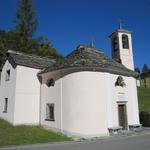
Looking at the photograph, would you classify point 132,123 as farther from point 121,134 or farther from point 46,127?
point 46,127

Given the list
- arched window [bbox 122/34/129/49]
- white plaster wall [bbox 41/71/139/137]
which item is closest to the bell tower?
arched window [bbox 122/34/129/49]

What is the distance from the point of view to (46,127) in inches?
792

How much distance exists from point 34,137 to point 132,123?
960cm

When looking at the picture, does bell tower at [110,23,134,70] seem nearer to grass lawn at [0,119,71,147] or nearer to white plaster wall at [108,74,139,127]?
white plaster wall at [108,74,139,127]

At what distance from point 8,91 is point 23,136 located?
7053 millimetres

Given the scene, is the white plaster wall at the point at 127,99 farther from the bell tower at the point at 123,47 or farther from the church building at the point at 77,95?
the bell tower at the point at 123,47

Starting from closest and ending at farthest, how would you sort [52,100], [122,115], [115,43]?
[122,115] < [52,100] < [115,43]

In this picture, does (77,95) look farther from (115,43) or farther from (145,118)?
(145,118)

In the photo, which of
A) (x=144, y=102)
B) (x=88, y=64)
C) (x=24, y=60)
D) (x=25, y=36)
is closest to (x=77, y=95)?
(x=88, y=64)

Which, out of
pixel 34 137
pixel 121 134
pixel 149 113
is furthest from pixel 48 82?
pixel 149 113

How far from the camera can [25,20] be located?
4403cm

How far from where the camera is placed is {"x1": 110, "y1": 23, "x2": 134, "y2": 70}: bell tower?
23.8m

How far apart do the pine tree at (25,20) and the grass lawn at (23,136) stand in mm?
28176

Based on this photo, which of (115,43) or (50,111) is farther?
(115,43)
